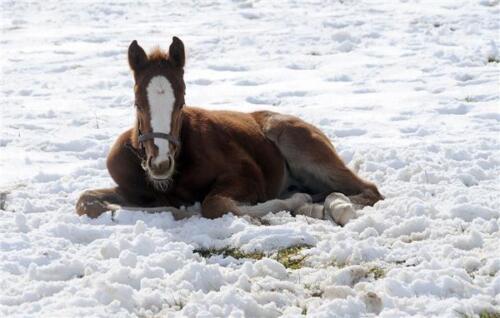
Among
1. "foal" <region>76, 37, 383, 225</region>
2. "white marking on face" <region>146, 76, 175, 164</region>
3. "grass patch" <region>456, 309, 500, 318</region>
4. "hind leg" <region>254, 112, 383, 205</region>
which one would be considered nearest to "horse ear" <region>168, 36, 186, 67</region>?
"foal" <region>76, 37, 383, 225</region>

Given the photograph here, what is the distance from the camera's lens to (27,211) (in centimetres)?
703

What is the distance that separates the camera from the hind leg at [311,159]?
24.9 ft

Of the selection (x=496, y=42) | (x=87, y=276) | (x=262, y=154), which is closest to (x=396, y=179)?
(x=262, y=154)

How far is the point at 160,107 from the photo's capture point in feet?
21.5

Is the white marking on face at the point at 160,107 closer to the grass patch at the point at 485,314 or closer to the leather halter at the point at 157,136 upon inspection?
the leather halter at the point at 157,136

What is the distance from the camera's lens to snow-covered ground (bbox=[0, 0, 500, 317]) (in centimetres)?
493

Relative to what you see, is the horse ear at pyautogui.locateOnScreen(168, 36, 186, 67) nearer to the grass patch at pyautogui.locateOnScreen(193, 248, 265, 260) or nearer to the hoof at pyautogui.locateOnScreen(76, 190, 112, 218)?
the hoof at pyautogui.locateOnScreen(76, 190, 112, 218)

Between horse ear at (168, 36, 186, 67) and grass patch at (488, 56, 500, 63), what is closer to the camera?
horse ear at (168, 36, 186, 67)

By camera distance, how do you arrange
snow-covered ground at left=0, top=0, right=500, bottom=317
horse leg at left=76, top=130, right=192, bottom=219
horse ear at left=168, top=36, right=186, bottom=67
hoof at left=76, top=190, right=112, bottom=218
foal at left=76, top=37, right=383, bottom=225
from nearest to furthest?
snow-covered ground at left=0, top=0, right=500, bottom=317
foal at left=76, top=37, right=383, bottom=225
hoof at left=76, top=190, right=112, bottom=218
horse ear at left=168, top=36, right=186, bottom=67
horse leg at left=76, top=130, right=192, bottom=219

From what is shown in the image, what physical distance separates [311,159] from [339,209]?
1.14 meters

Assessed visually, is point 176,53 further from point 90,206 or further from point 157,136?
point 90,206

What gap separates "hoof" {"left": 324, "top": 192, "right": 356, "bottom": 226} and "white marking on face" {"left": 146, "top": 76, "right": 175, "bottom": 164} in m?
1.40

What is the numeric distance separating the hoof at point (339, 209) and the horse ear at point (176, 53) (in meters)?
1.65

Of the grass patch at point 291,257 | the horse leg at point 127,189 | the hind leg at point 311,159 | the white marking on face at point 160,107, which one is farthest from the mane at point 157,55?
the grass patch at point 291,257
